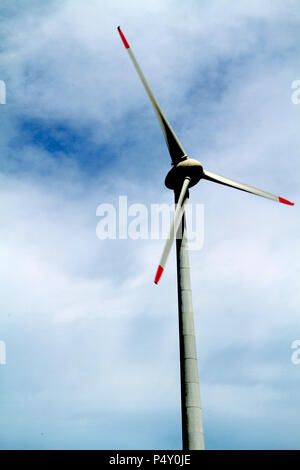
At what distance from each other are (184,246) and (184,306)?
4810mm

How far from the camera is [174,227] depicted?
91.5ft

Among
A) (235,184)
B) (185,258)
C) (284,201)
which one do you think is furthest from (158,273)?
(284,201)

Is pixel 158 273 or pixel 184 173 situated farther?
pixel 184 173

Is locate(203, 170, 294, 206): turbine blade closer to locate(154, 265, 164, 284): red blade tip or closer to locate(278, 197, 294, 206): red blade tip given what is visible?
locate(278, 197, 294, 206): red blade tip

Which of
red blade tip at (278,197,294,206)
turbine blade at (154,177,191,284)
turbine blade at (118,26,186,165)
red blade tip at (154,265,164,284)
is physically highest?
turbine blade at (118,26,186,165)

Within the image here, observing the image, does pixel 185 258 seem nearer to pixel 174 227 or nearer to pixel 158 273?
pixel 174 227

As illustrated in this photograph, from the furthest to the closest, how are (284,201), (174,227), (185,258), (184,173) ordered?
(284,201) → (184,173) → (185,258) → (174,227)

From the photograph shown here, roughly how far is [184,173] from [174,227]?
5.82 metres

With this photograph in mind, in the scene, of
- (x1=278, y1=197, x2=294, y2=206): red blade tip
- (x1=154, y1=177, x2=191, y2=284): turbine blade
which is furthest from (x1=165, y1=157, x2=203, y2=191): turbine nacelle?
(x1=278, y1=197, x2=294, y2=206): red blade tip

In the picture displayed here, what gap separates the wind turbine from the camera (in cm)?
2401

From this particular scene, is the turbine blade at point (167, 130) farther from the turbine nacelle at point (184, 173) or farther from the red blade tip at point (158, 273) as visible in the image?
the red blade tip at point (158, 273)

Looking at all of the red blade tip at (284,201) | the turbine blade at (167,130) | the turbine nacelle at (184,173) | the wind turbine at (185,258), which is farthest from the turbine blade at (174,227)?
the red blade tip at (284,201)
